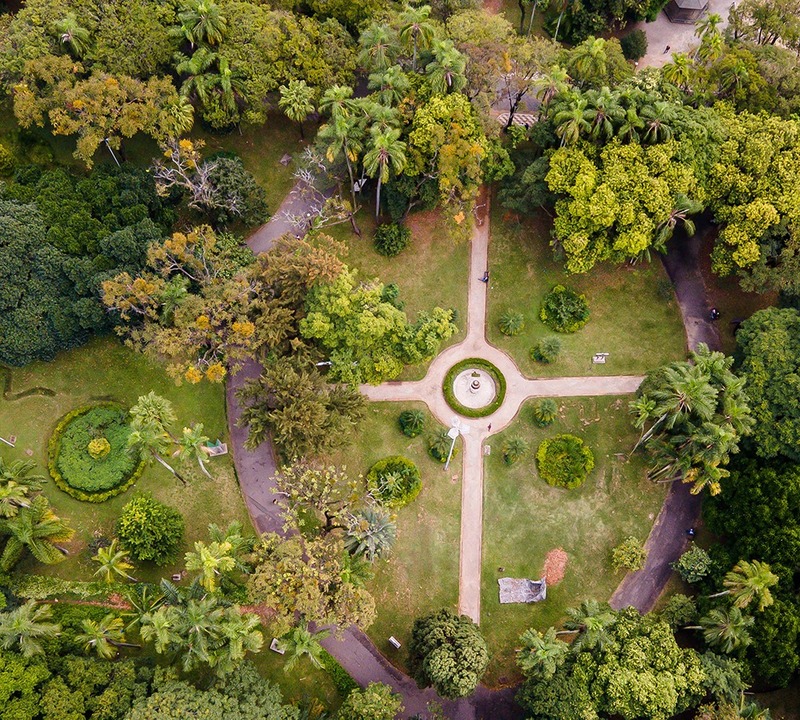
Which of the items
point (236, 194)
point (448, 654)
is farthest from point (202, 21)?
point (448, 654)

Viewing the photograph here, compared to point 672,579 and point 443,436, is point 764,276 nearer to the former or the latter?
point 672,579

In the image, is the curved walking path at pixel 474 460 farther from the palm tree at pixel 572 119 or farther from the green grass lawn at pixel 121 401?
the palm tree at pixel 572 119

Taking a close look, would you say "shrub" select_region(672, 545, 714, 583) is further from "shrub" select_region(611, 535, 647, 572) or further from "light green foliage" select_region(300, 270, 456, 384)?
"light green foliage" select_region(300, 270, 456, 384)

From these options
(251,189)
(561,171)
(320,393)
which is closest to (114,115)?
(251,189)

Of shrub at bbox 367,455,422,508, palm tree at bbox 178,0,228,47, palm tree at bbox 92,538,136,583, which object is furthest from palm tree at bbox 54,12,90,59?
shrub at bbox 367,455,422,508

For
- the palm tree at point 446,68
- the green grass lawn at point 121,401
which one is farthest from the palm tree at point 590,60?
the green grass lawn at point 121,401
